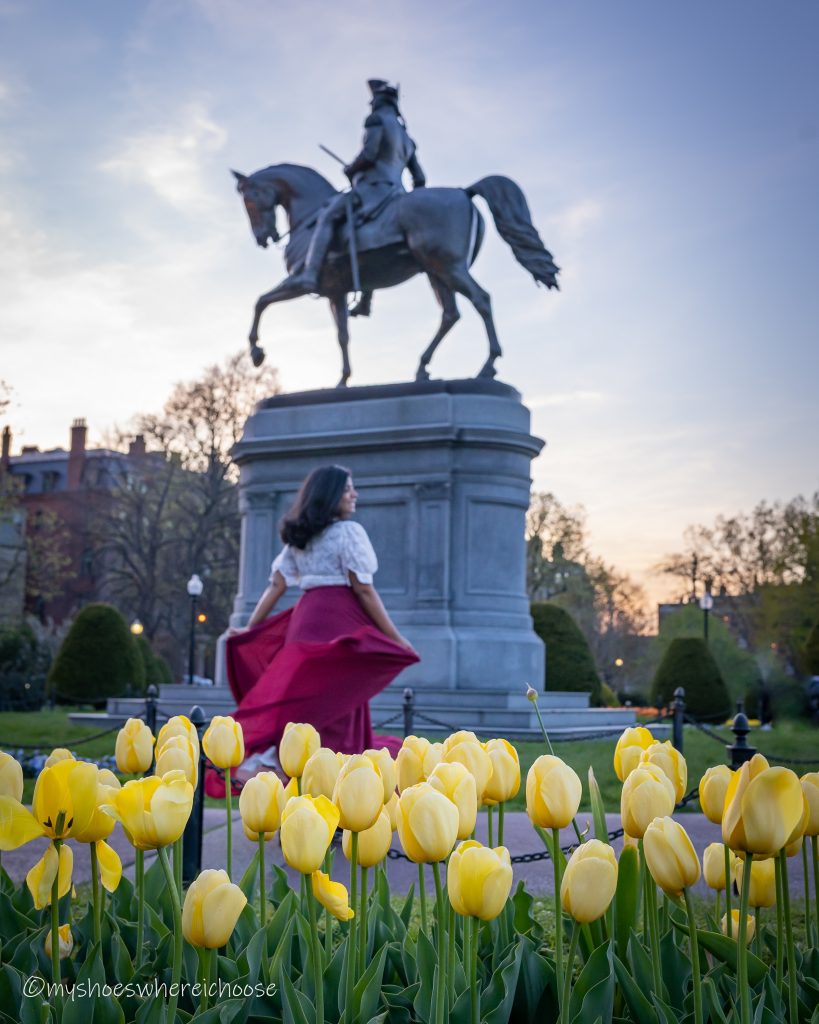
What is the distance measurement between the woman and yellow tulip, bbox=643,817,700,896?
17.4 feet

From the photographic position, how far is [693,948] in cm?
179

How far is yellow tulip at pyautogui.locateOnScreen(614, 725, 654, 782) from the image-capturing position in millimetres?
2312

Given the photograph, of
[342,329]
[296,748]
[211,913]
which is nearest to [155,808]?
[211,913]

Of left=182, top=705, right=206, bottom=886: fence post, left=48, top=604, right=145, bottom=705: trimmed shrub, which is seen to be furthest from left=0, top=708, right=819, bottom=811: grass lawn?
left=182, top=705, right=206, bottom=886: fence post

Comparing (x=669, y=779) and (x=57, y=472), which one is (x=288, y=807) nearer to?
A: (x=669, y=779)

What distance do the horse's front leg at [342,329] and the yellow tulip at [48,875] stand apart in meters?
15.7

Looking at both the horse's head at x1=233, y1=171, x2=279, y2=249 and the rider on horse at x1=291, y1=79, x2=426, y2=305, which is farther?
the horse's head at x1=233, y1=171, x2=279, y2=249

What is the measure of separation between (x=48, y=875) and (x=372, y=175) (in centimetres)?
1585

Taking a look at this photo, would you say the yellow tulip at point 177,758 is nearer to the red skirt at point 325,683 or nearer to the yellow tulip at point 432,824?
the yellow tulip at point 432,824

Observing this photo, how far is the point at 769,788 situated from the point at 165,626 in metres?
45.4

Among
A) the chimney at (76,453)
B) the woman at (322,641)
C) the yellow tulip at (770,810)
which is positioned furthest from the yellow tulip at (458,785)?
the chimney at (76,453)

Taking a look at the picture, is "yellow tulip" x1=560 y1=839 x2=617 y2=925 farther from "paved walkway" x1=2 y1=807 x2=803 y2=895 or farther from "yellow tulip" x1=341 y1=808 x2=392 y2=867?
"paved walkway" x1=2 y1=807 x2=803 y2=895

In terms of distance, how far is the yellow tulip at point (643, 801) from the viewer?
1.90 m

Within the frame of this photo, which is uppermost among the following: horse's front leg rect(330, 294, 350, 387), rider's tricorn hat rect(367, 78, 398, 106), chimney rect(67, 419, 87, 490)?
chimney rect(67, 419, 87, 490)
